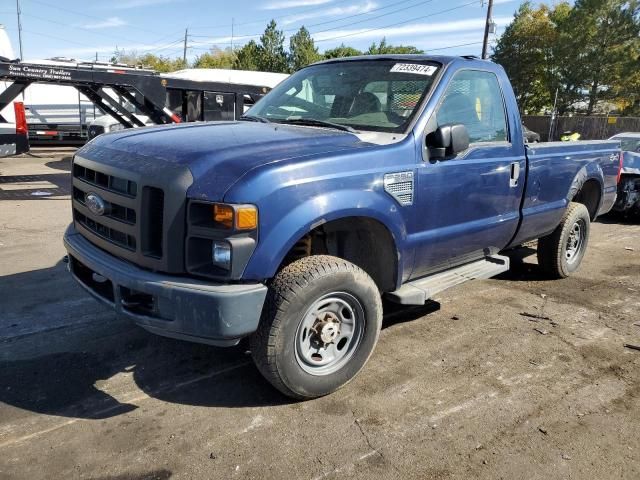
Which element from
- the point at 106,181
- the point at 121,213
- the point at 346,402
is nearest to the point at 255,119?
the point at 106,181

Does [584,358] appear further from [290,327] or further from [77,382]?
[77,382]

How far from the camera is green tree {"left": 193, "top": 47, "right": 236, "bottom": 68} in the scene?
216 feet

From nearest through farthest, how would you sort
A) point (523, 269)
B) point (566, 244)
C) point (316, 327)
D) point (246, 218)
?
point (246, 218)
point (316, 327)
point (566, 244)
point (523, 269)

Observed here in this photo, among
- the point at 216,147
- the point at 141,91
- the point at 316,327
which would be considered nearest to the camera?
the point at 216,147

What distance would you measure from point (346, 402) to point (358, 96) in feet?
7.18

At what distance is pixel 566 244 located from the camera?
5.73 m

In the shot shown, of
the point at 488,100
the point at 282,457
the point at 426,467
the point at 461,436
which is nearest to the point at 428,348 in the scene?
the point at 461,436

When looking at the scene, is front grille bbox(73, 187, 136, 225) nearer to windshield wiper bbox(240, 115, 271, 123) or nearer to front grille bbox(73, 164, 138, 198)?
front grille bbox(73, 164, 138, 198)

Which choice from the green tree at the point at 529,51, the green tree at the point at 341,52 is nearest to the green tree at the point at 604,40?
the green tree at the point at 529,51

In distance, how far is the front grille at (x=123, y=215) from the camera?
9.44 feet

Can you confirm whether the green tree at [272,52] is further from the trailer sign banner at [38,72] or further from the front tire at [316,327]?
the front tire at [316,327]

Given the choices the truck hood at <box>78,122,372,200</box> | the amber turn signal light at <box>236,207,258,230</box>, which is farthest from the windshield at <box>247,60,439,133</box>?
the amber turn signal light at <box>236,207,258,230</box>

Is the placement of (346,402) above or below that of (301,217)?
below

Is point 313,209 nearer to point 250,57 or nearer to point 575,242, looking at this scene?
point 575,242
